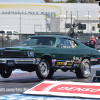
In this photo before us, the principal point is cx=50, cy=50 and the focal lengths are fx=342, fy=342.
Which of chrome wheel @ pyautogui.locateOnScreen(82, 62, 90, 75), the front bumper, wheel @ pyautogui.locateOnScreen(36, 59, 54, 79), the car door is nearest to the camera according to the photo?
the front bumper

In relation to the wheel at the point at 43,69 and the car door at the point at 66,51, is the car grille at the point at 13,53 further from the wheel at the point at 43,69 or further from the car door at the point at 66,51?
the car door at the point at 66,51

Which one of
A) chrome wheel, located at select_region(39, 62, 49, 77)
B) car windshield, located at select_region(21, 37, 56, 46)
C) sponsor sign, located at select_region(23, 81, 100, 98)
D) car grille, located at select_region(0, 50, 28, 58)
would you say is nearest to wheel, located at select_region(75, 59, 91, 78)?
car windshield, located at select_region(21, 37, 56, 46)

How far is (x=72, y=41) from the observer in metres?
12.7

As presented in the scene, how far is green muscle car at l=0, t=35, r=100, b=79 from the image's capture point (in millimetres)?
11062

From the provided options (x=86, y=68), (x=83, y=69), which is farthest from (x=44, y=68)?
(x=86, y=68)

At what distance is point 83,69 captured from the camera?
12.5 m

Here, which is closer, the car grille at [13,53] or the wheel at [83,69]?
the car grille at [13,53]

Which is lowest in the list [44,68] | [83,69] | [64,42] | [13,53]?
[83,69]

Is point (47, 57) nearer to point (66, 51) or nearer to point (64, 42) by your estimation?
point (66, 51)

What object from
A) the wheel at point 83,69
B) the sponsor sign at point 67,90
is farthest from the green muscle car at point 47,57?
the sponsor sign at point 67,90

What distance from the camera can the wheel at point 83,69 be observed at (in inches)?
491

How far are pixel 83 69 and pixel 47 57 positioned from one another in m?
1.62

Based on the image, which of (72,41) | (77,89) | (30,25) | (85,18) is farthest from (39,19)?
(77,89)

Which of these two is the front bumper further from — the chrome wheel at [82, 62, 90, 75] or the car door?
the chrome wheel at [82, 62, 90, 75]
